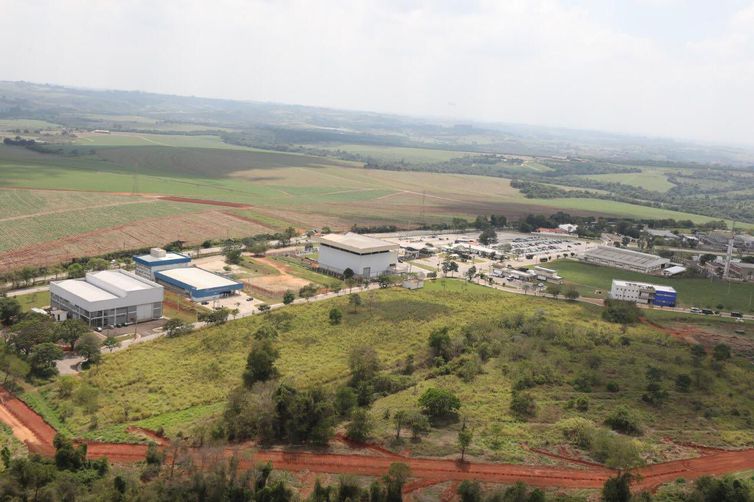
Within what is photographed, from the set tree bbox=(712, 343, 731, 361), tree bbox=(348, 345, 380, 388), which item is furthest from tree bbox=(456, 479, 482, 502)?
tree bbox=(712, 343, 731, 361)

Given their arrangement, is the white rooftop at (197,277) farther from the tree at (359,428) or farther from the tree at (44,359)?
the tree at (359,428)

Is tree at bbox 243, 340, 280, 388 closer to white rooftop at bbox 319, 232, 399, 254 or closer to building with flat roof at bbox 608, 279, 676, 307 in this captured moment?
white rooftop at bbox 319, 232, 399, 254

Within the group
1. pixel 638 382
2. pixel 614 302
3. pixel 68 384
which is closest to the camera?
pixel 68 384

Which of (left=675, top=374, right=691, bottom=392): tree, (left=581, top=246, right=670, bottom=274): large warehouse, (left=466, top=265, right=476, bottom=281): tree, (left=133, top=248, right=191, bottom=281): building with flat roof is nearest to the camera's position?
(left=675, top=374, right=691, bottom=392): tree

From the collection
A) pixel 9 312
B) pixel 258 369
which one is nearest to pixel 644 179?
pixel 258 369

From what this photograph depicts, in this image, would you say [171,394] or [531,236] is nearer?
[171,394]

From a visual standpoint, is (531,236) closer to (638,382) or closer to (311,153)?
(638,382)

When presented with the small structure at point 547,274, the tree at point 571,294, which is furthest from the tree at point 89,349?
the small structure at point 547,274

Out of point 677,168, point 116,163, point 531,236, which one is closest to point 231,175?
point 116,163
